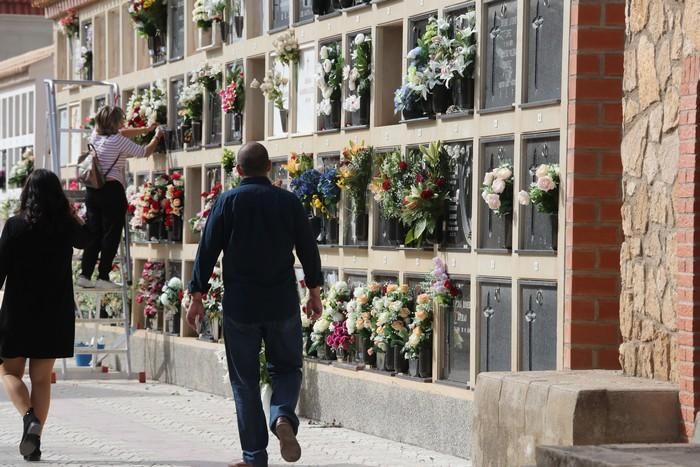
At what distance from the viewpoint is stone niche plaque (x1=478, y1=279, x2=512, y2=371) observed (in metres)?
9.29

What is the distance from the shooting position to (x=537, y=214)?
8875 mm

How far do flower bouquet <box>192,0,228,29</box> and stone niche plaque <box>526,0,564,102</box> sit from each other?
4822 millimetres

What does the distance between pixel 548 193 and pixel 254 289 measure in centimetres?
147

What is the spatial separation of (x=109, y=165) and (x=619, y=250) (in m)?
6.61

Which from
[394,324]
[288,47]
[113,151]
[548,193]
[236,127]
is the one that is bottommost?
[394,324]

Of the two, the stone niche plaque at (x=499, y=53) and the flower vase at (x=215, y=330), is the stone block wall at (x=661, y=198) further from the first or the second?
the flower vase at (x=215, y=330)

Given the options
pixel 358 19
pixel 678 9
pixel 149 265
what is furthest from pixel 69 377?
pixel 678 9

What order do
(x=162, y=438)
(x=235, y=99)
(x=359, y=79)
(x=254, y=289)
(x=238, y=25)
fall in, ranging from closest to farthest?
(x=254, y=289) → (x=162, y=438) → (x=359, y=79) → (x=235, y=99) → (x=238, y=25)

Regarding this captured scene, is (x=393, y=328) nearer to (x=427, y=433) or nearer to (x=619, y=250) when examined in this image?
(x=427, y=433)

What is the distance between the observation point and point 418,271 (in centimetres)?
1025

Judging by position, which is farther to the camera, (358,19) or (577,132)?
(358,19)

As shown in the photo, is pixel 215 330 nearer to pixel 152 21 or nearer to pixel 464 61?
pixel 152 21

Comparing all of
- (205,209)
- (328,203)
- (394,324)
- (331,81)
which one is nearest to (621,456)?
(394,324)

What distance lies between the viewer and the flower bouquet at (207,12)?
13438 mm
